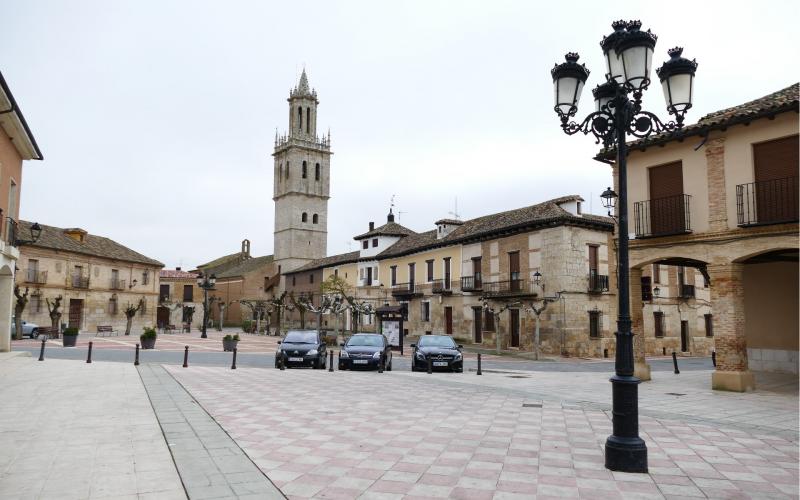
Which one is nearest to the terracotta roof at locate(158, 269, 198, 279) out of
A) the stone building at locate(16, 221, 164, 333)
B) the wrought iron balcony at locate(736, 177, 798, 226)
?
the stone building at locate(16, 221, 164, 333)

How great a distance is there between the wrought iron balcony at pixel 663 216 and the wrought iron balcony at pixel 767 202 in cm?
122

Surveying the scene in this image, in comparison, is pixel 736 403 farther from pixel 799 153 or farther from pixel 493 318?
pixel 493 318

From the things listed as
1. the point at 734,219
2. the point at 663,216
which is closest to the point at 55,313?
the point at 663,216

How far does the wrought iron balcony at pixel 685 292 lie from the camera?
32781 millimetres

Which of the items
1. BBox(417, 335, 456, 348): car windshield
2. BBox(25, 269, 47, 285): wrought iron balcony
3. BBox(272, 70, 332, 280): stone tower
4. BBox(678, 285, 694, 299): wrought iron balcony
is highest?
BBox(272, 70, 332, 280): stone tower

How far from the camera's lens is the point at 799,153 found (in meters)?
12.3

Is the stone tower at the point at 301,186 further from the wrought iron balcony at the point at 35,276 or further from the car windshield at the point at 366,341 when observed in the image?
the car windshield at the point at 366,341

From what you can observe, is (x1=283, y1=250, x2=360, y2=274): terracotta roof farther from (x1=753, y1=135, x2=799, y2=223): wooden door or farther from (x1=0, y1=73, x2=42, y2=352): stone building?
(x1=753, y1=135, x2=799, y2=223): wooden door

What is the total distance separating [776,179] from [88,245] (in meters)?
48.4

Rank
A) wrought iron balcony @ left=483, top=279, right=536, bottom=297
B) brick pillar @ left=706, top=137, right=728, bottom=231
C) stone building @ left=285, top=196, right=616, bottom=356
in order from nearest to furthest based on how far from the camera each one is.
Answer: brick pillar @ left=706, top=137, right=728, bottom=231, stone building @ left=285, top=196, right=616, bottom=356, wrought iron balcony @ left=483, top=279, right=536, bottom=297

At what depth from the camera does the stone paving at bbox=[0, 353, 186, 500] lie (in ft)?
16.5

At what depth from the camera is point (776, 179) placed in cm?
1245

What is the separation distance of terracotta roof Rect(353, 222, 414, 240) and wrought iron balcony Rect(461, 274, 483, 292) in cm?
1258

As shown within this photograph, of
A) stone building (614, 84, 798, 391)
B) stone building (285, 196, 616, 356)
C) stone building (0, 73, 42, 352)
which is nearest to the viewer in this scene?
stone building (614, 84, 798, 391)
